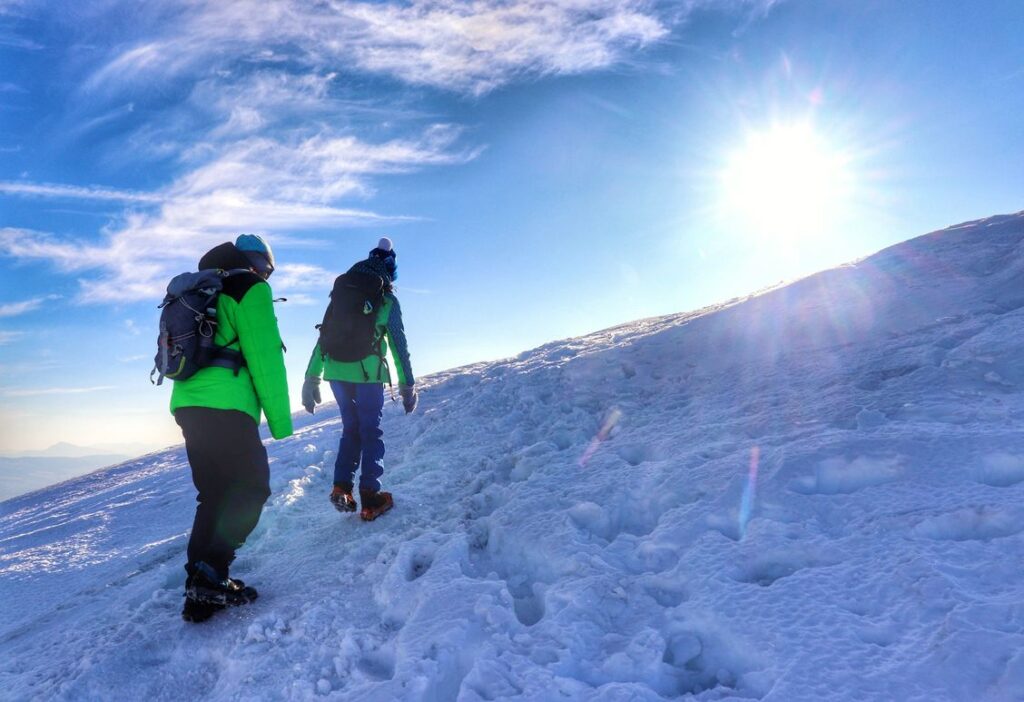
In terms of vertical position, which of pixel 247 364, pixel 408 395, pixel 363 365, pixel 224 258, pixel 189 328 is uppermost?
pixel 224 258

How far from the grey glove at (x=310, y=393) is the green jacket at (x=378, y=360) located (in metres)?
0.08

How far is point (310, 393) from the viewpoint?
620 cm

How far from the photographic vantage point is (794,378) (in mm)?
6074

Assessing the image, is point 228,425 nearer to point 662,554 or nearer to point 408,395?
point 408,395

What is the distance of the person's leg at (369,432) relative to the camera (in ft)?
19.3

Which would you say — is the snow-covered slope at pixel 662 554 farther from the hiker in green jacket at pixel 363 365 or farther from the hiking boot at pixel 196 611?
the hiker in green jacket at pixel 363 365

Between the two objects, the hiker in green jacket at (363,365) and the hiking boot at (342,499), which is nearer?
the hiker in green jacket at (363,365)

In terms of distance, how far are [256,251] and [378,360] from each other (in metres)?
1.77

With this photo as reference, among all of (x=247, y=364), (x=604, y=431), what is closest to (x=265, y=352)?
(x=247, y=364)

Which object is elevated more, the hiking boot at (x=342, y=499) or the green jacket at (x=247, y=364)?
the green jacket at (x=247, y=364)

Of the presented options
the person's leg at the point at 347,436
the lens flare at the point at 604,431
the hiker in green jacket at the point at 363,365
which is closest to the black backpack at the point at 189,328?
the hiker in green jacket at the point at 363,365

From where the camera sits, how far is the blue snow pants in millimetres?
5895

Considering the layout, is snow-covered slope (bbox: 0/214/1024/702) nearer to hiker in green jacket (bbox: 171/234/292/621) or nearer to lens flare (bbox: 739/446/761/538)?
lens flare (bbox: 739/446/761/538)

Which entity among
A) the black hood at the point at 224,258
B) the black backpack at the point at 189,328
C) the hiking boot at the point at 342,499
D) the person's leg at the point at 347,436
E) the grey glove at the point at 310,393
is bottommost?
the hiking boot at the point at 342,499
